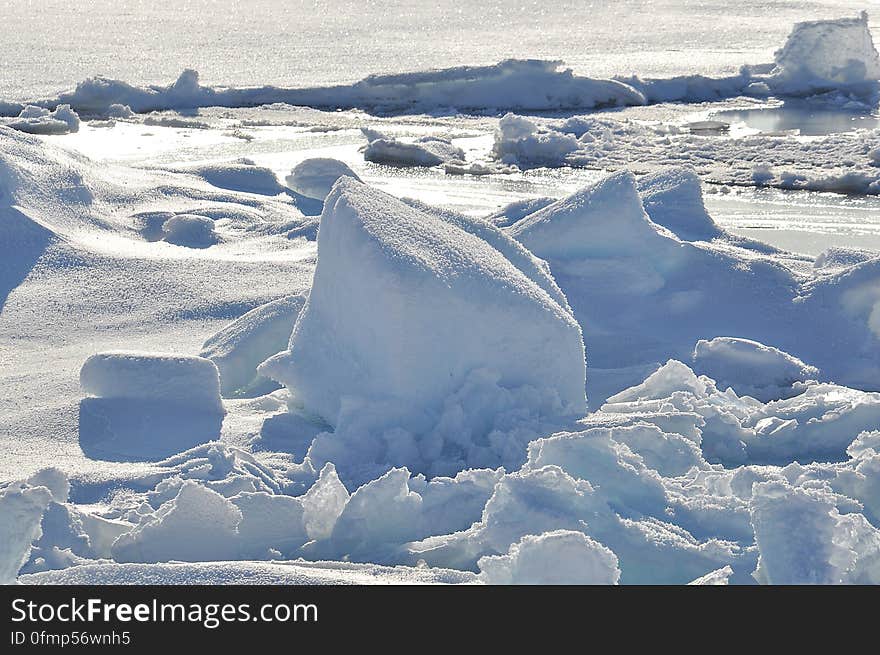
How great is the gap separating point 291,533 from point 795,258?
4.63 meters

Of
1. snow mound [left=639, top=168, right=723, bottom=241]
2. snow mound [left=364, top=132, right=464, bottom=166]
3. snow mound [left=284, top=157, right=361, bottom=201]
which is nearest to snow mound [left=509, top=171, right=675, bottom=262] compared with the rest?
snow mound [left=639, top=168, right=723, bottom=241]

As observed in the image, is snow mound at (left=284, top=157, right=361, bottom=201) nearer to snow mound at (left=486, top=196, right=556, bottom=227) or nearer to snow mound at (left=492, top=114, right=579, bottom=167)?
snow mound at (left=486, top=196, right=556, bottom=227)

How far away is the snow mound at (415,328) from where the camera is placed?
16.8 feet

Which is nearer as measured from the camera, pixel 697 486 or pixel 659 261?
pixel 697 486

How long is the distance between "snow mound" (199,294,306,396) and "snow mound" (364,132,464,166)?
699 centimetres

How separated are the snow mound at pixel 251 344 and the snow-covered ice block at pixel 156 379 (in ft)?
1.34

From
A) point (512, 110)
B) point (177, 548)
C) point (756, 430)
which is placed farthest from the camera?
point (512, 110)

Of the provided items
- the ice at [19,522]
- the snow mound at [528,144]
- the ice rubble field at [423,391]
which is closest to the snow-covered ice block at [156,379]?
the ice rubble field at [423,391]

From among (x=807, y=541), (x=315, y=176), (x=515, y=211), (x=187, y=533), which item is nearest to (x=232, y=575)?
(x=187, y=533)

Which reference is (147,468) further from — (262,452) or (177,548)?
(177,548)

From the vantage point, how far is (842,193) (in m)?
11.8

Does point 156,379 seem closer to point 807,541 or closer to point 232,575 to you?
point 232,575

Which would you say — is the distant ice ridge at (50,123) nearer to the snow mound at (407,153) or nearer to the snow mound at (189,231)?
the snow mound at (407,153)

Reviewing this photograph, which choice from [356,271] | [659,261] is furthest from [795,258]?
[356,271]
